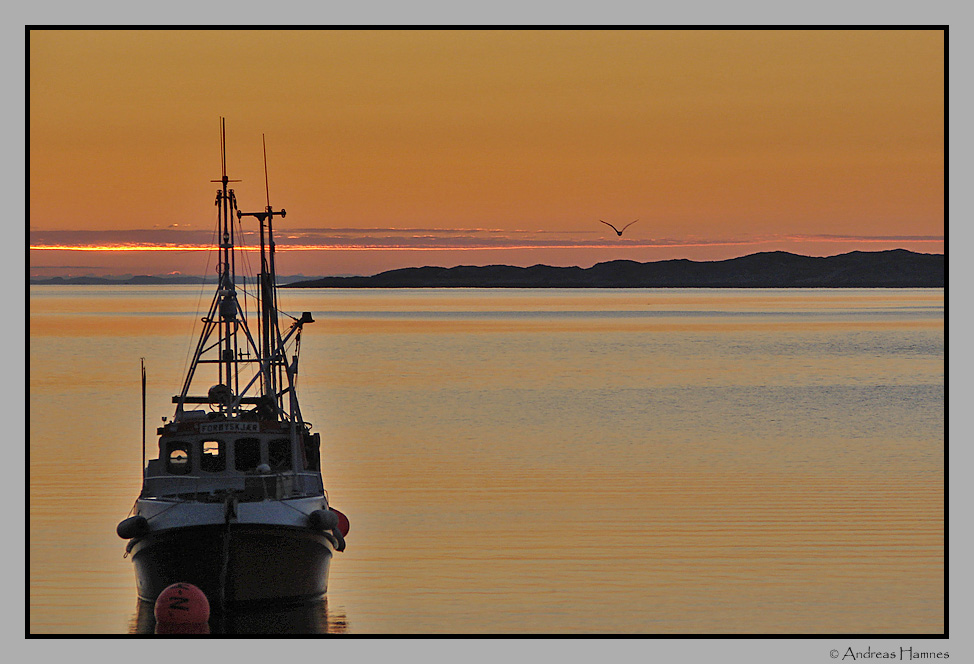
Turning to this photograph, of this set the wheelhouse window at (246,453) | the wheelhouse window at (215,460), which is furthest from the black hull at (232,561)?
the wheelhouse window at (246,453)

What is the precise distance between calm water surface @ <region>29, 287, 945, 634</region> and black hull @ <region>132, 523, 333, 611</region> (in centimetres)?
47

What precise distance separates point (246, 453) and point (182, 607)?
12.1 ft

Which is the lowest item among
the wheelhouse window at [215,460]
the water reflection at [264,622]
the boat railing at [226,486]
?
the water reflection at [264,622]

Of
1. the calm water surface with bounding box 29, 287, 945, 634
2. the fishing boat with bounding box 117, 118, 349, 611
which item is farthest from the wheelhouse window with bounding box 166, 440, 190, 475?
the calm water surface with bounding box 29, 287, 945, 634

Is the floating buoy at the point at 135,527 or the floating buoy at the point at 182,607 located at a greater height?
the floating buoy at the point at 135,527

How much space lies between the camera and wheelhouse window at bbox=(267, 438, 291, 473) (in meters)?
24.7

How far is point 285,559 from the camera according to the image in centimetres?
2250

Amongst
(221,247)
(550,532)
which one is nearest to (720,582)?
(550,532)

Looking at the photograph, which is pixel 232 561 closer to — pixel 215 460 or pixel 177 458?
pixel 215 460

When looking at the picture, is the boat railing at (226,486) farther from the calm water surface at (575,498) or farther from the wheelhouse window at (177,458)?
the calm water surface at (575,498)

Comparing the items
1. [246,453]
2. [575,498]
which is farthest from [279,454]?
[575,498]

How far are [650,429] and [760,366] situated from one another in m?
36.2

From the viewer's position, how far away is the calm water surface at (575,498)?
2277cm

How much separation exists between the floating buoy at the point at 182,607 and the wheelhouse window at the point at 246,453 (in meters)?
Result: 3.19
